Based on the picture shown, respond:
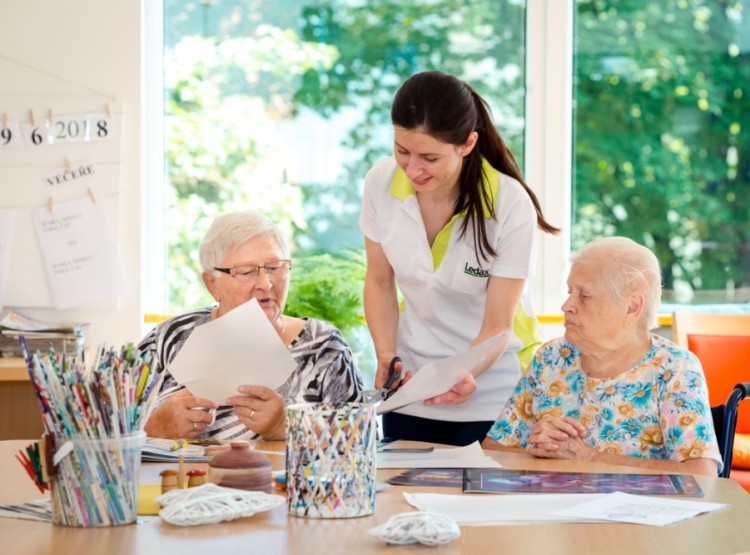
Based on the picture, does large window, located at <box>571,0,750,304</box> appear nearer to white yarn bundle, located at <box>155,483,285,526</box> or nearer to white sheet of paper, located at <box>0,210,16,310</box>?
white sheet of paper, located at <box>0,210,16,310</box>

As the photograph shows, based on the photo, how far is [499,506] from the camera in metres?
1.57

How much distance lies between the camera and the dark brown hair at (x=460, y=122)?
2.45m

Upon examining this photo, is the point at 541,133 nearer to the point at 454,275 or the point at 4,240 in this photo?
the point at 454,275

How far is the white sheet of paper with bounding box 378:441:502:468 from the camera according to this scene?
6.30ft

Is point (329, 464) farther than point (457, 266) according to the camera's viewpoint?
No

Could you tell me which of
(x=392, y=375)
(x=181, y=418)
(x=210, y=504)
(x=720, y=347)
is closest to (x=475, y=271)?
(x=392, y=375)

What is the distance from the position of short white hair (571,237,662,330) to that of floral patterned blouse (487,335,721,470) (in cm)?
9

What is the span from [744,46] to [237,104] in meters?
2.14

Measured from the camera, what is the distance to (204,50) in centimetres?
449

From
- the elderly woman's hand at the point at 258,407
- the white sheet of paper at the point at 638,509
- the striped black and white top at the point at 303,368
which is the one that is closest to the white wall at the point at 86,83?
the striped black and white top at the point at 303,368

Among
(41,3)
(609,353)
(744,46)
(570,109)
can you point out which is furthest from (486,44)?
A: (609,353)

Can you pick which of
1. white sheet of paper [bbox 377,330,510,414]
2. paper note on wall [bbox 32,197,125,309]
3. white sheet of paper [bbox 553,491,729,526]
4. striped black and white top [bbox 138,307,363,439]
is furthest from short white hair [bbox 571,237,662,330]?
paper note on wall [bbox 32,197,125,309]

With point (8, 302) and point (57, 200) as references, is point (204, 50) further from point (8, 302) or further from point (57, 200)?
point (8, 302)

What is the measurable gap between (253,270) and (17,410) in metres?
1.58
